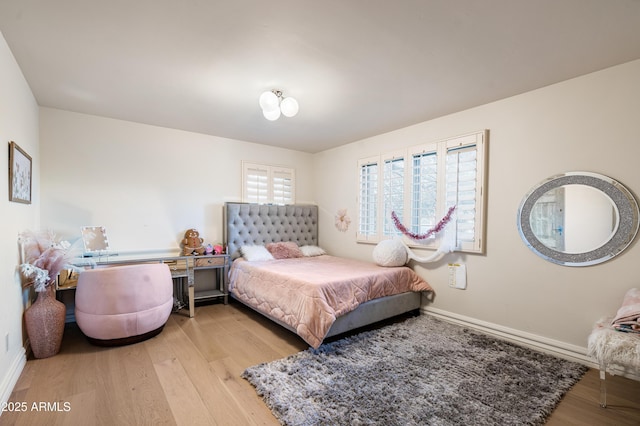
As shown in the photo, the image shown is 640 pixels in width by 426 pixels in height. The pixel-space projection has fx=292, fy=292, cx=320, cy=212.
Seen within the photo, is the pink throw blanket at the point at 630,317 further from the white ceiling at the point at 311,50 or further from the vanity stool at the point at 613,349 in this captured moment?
the white ceiling at the point at 311,50

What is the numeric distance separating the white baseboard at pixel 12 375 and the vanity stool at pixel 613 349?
12.3ft

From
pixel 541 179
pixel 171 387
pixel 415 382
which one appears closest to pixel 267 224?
pixel 171 387

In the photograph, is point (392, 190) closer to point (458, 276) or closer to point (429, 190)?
point (429, 190)

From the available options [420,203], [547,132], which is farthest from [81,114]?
[547,132]

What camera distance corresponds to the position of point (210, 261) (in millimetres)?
3855

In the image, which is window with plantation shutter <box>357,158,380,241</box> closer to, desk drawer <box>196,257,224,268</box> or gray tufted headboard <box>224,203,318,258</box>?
gray tufted headboard <box>224,203,318,258</box>

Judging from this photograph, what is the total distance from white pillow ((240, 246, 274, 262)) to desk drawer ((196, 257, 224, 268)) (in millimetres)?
319

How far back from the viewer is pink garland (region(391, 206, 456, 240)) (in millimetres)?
3256

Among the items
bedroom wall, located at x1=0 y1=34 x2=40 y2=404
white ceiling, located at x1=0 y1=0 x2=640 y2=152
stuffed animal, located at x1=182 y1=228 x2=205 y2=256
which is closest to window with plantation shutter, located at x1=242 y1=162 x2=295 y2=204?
stuffed animal, located at x1=182 y1=228 x2=205 y2=256

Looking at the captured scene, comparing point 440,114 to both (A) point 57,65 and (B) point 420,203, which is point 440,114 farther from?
(A) point 57,65

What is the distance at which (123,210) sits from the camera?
12.0 feet

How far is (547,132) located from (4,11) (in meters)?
3.98

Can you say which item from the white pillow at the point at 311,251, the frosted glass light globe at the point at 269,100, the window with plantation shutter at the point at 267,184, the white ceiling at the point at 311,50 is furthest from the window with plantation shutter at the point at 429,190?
the frosted glass light globe at the point at 269,100

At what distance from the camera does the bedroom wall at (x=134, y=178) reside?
10.8ft
